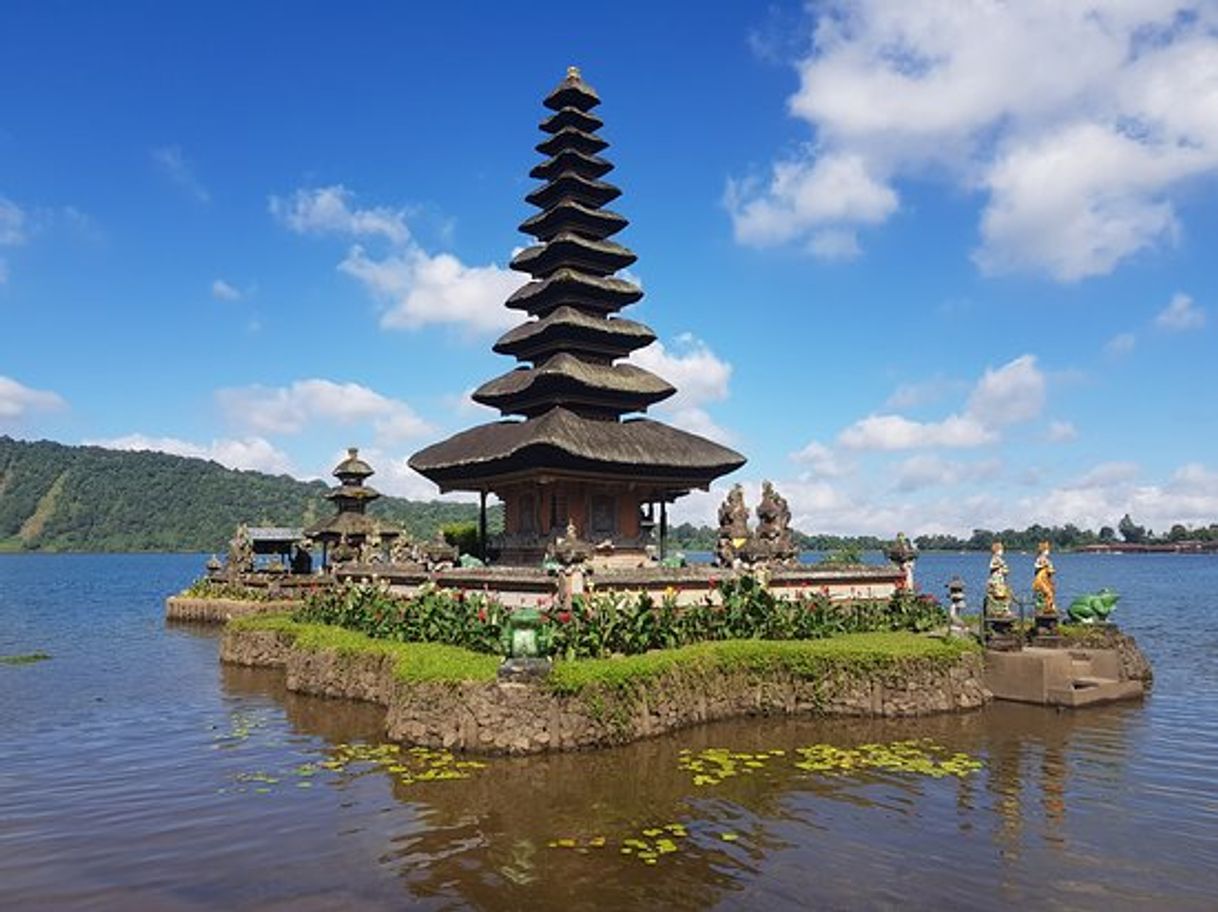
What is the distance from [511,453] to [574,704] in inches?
443

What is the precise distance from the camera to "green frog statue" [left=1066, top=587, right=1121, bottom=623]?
94.8ft

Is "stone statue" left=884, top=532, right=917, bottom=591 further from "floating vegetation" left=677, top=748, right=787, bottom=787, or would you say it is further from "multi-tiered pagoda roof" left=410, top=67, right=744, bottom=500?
"floating vegetation" left=677, top=748, right=787, bottom=787

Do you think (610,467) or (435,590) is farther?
(610,467)

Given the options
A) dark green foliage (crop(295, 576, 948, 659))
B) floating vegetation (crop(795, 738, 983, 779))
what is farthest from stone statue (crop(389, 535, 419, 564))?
floating vegetation (crop(795, 738, 983, 779))

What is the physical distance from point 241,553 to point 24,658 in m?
19.4

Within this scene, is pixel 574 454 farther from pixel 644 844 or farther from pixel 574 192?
pixel 644 844

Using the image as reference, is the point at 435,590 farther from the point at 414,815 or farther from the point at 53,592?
the point at 53,592

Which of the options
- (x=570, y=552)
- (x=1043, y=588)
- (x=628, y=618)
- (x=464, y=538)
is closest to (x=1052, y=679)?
(x=1043, y=588)

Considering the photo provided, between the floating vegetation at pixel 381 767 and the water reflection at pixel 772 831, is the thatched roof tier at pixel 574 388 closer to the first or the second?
the water reflection at pixel 772 831

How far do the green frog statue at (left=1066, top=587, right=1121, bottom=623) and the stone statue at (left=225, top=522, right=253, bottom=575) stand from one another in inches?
1800

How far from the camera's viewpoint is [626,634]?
2144 centimetres

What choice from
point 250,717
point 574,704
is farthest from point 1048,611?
point 250,717

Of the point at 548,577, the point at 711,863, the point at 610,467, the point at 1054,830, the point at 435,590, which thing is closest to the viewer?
the point at 711,863

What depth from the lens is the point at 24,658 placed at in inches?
1415
